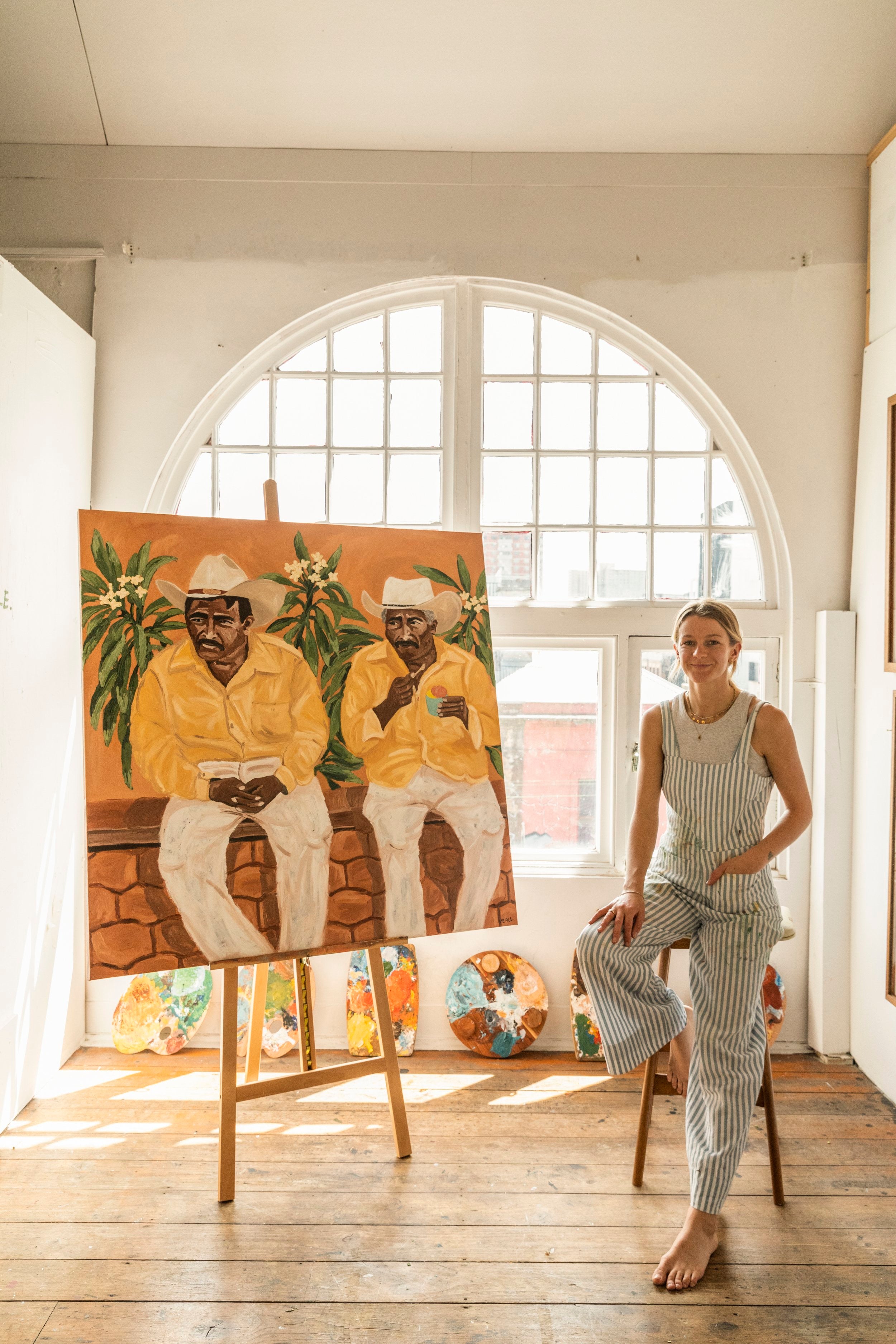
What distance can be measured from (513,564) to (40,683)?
1544mm

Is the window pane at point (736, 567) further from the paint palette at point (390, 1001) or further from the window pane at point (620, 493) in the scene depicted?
the paint palette at point (390, 1001)

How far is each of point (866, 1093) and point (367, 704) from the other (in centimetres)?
194

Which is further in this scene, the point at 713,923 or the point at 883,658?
the point at 883,658

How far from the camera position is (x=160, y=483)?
2.98 m

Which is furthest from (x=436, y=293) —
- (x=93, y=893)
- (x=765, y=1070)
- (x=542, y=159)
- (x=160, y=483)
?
(x=765, y=1070)

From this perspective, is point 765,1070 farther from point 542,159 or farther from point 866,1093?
point 542,159

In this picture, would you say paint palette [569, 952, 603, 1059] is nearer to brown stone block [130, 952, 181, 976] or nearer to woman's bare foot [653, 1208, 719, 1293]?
woman's bare foot [653, 1208, 719, 1293]

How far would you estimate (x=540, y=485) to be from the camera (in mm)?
3068

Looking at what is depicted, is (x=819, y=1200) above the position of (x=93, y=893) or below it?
below

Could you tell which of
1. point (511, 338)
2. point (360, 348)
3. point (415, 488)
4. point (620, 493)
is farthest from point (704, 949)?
point (360, 348)

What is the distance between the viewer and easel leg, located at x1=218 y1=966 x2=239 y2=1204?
2.12m

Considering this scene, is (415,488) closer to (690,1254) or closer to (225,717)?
(225,717)

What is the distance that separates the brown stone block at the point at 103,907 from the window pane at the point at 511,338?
80.7 inches

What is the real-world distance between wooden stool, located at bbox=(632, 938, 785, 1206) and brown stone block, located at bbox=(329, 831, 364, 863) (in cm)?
81
